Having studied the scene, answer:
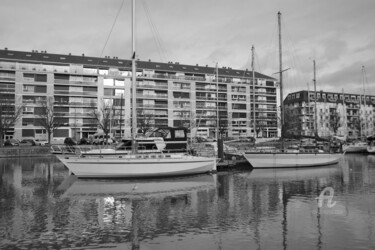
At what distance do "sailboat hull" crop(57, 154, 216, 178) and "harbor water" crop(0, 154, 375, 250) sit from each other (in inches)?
48.7

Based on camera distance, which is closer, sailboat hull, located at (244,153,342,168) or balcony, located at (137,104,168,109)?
sailboat hull, located at (244,153,342,168)

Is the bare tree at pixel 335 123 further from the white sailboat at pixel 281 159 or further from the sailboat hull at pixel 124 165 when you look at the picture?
the sailboat hull at pixel 124 165

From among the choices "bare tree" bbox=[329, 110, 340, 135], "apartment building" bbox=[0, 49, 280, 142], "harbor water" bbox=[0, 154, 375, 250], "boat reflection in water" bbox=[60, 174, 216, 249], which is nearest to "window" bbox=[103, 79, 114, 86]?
"apartment building" bbox=[0, 49, 280, 142]

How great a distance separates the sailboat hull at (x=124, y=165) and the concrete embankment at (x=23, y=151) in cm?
3043

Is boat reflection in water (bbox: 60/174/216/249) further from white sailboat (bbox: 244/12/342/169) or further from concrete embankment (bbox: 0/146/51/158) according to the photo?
concrete embankment (bbox: 0/146/51/158)

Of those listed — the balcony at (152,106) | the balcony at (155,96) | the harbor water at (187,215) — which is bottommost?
the harbor water at (187,215)

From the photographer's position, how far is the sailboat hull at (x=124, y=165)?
74.9 feet

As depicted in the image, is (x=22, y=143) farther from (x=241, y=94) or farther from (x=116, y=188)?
(x=241, y=94)

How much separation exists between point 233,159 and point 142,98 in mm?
60148

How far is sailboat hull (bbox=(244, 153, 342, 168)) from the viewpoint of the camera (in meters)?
31.1

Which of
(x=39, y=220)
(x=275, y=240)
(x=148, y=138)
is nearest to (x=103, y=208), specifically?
(x=39, y=220)

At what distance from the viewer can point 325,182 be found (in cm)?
2286

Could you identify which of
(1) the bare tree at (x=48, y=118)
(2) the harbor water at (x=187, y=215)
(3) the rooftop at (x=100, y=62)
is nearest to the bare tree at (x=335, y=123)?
(3) the rooftop at (x=100, y=62)

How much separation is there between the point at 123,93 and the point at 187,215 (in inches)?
3013
